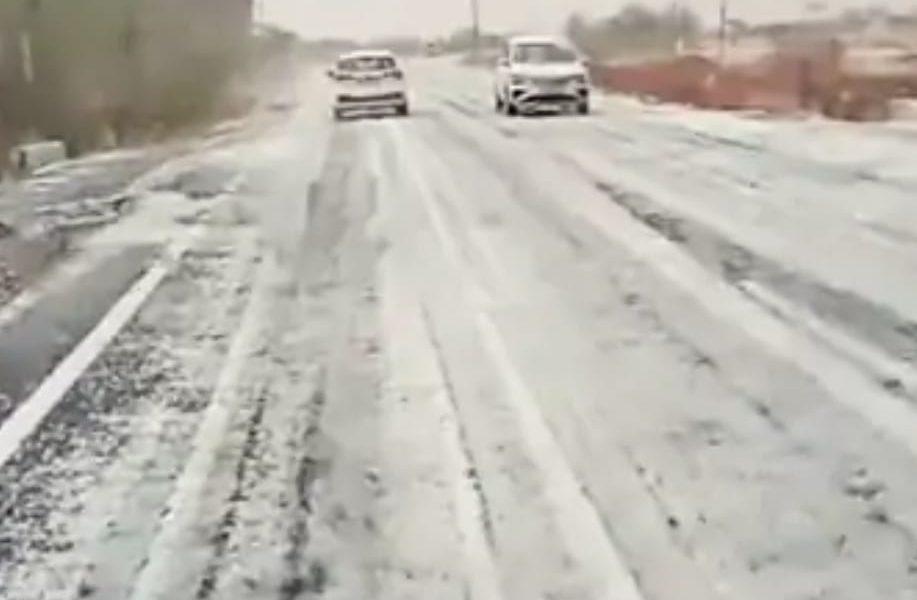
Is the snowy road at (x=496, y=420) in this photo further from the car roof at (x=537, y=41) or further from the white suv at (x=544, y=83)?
the car roof at (x=537, y=41)

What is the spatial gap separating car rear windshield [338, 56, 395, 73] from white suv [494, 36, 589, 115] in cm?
305

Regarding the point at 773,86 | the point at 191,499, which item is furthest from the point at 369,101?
the point at 191,499

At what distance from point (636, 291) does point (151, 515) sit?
18.8 ft

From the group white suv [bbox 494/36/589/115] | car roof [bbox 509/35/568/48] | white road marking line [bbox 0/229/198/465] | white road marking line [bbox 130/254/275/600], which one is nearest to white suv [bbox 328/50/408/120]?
white suv [bbox 494/36/589/115]

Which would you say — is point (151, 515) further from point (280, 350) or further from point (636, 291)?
point (636, 291)

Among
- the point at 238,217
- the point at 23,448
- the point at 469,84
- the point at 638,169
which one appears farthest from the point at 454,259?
the point at 469,84

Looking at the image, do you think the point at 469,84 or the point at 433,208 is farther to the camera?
the point at 469,84

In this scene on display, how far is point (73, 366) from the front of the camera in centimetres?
979

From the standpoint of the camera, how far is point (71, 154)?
33125 millimetres

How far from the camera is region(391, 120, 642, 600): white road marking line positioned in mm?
5645

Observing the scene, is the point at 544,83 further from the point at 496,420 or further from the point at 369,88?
the point at 496,420

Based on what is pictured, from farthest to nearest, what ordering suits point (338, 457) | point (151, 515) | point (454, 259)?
point (454, 259) → point (338, 457) → point (151, 515)

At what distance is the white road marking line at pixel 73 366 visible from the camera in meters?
8.16

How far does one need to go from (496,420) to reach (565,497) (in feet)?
4.53
